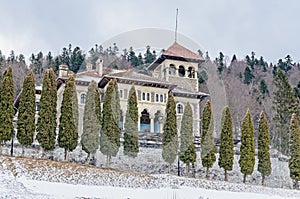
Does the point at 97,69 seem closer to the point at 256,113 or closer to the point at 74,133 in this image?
the point at 74,133

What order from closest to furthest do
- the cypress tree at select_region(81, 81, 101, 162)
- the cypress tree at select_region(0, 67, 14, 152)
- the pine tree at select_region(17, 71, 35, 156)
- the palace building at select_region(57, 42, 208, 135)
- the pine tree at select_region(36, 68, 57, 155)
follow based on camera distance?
the cypress tree at select_region(0, 67, 14, 152), the pine tree at select_region(17, 71, 35, 156), the pine tree at select_region(36, 68, 57, 155), the cypress tree at select_region(81, 81, 101, 162), the palace building at select_region(57, 42, 208, 135)

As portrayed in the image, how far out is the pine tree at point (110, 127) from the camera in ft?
68.9

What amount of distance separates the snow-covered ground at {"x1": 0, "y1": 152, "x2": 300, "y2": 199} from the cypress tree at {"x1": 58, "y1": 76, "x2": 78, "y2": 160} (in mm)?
2589

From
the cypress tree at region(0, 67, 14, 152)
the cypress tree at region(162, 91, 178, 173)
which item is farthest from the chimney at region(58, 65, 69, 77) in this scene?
the cypress tree at region(162, 91, 178, 173)

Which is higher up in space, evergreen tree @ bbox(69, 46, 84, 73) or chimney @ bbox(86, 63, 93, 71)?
evergreen tree @ bbox(69, 46, 84, 73)

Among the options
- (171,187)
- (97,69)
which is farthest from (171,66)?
(171,187)

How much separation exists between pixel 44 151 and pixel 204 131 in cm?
758

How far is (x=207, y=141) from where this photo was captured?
21781 millimetres

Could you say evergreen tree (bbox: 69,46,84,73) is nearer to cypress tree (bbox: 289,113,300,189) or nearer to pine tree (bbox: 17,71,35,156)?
pine tree (bbox: 17,71,35,156)

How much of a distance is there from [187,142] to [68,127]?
563cm

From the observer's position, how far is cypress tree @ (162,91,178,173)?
21.3m

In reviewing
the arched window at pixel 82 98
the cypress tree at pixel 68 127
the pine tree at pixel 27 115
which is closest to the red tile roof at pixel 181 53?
the arched window at pixel 82 98

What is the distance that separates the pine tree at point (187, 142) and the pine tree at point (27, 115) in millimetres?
Result: 6902

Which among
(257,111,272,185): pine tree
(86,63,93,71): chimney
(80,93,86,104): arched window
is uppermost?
(86,63,93,71): chimney
